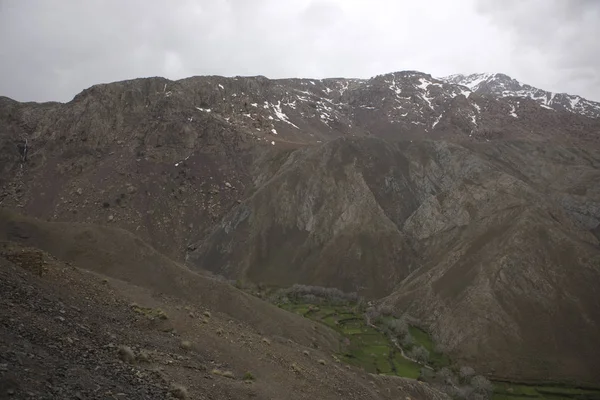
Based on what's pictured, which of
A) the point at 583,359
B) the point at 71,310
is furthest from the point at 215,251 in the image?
the point at 71,310

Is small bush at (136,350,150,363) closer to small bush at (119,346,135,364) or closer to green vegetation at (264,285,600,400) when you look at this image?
small bush at (119,346,135,364)

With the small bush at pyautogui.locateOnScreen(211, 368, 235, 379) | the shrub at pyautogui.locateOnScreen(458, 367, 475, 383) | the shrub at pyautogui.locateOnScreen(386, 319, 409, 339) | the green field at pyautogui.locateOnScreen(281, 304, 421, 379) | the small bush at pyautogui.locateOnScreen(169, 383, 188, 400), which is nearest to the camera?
the small bush at pyautogui.locateOnScreen(169, 383, 188, 400)

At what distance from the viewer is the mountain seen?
89.6 m

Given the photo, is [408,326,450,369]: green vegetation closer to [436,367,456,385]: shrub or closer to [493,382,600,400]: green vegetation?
[436,367,456,385]: shrub

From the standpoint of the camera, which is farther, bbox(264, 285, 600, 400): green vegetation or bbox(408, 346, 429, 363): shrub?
bbox(408, 346, 429, 363): shrub

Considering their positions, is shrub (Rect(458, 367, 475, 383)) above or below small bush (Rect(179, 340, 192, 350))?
below

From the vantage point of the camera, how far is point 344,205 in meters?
141

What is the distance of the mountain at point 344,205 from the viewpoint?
294 feet

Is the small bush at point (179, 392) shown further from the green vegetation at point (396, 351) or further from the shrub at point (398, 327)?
the shrub at point (398, 327)

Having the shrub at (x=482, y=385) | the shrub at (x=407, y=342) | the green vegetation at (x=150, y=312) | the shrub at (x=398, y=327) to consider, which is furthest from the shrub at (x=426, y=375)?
the green vegetation at (x=150, y=312)

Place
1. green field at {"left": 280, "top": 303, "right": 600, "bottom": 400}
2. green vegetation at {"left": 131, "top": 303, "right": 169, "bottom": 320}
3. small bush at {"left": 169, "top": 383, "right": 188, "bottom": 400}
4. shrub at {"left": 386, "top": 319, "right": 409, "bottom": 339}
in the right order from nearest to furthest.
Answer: small bush at {"left": 169, "top": 383, "right": 188, "bottom": 400} → green vegetation at {"left": 131, "top": 303, "right": 169, "bottom": 320} → green field at {"left": 280, "top": 303, "right": 600, "bottom": 400} → shrub at {"left": 386, "top": 319, "right": 409, "bottom": 339}

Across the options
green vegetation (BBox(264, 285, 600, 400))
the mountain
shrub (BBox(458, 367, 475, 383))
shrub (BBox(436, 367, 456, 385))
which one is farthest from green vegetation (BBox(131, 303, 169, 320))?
shrub (BBox(458, 367, 475, 383))

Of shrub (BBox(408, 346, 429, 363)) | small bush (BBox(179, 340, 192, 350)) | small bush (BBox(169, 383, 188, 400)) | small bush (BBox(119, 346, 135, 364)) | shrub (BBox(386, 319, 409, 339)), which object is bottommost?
shrub (BBox(408, 346, 429, 363))

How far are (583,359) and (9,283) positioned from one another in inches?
3663
